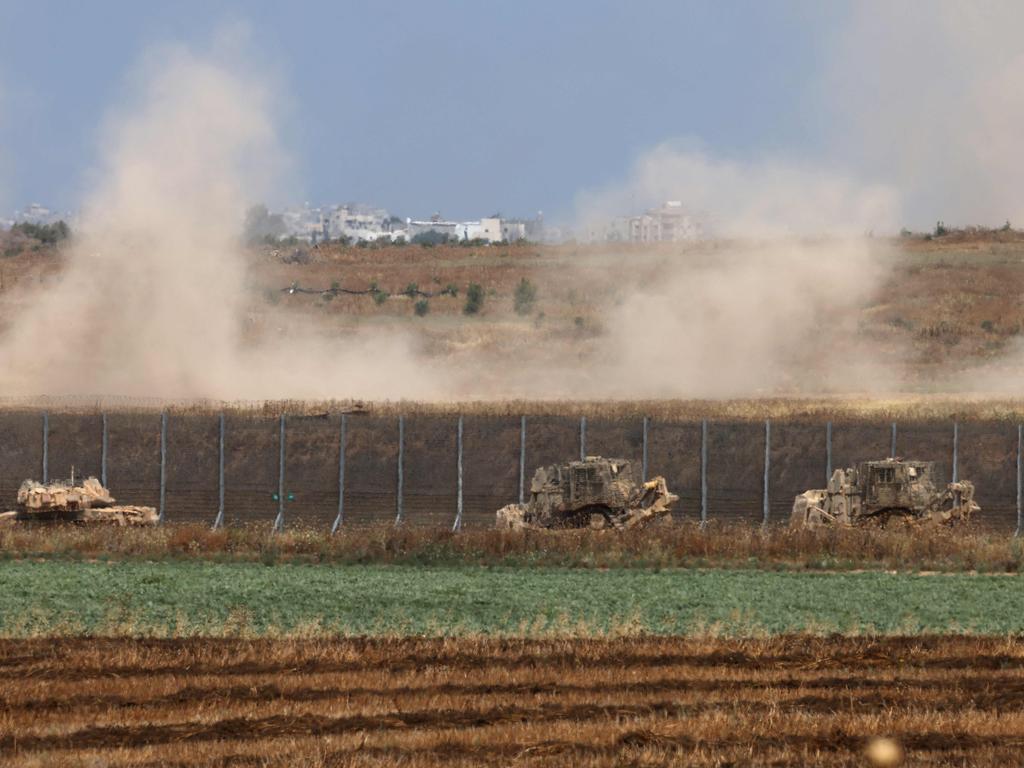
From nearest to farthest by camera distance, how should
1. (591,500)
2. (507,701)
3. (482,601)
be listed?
(507,701)
(482,601)
(591,500)

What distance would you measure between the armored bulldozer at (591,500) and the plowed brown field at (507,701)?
55.4ft

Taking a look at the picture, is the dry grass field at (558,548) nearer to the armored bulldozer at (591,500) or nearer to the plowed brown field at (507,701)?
the armored bulldozer at (591,500)

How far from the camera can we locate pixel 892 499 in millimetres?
42406

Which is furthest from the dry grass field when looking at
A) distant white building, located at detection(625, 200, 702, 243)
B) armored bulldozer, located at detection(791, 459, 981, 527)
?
distant white building, located at detection(625, 200, 702, 243)

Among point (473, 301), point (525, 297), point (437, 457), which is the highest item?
point (525, 297)

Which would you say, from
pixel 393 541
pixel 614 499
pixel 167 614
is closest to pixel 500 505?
pixel 614 499

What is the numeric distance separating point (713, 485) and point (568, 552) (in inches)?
516

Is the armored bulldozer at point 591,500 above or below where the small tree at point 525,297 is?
below

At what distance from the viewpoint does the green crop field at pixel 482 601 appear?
2705cm

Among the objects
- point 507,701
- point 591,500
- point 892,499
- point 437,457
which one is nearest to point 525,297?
point 437,457

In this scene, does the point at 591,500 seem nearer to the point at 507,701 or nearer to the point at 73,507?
the point at 73,507

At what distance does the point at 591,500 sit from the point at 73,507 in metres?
10.9

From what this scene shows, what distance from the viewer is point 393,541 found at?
37.8m

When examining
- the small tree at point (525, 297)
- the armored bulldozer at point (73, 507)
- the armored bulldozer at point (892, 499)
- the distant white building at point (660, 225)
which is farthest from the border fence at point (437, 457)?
the distant white building at point (660, 225)
